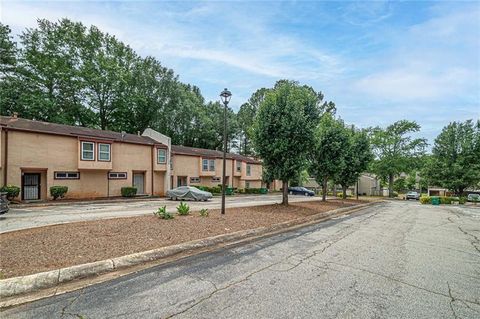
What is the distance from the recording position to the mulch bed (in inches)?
194

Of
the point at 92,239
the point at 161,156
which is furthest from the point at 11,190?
the point at 92,239

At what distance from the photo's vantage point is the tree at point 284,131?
14.5 metres

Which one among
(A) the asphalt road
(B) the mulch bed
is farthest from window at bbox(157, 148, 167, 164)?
(A) the asphalt road

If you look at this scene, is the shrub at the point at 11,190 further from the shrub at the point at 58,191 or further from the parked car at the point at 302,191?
the parked car at the point at 302,191

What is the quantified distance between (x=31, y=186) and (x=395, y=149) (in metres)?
50.8

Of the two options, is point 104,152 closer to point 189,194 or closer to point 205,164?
point 189,194

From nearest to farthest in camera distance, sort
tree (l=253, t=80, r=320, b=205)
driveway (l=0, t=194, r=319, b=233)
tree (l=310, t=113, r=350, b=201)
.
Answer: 1. driveway (l=0, t=194, r=319, b=233)
2. tree (l=253, t=80, r=320, b=205)
3. tree (l=310, t=113, r=350, b=201)

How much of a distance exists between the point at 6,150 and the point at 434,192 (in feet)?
189

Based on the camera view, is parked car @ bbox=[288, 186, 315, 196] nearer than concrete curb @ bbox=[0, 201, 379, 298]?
No

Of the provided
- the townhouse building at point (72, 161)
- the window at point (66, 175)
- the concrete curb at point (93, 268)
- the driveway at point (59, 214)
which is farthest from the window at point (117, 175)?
the concrete curb at point (93, 268)

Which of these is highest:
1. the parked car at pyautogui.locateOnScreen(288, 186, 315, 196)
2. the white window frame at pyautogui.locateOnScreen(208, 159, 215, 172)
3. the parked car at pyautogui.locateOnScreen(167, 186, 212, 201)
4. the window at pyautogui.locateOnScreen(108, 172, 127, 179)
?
the white window frame at pyautogui.locateOnScreen(208, 159, 215, 172)

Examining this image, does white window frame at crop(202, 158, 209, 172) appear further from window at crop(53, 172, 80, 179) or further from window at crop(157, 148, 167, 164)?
window at crop(53, 172, 80, 179)

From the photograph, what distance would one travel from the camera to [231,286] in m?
4.34

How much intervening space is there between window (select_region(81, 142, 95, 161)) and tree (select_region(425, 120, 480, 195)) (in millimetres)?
44296
